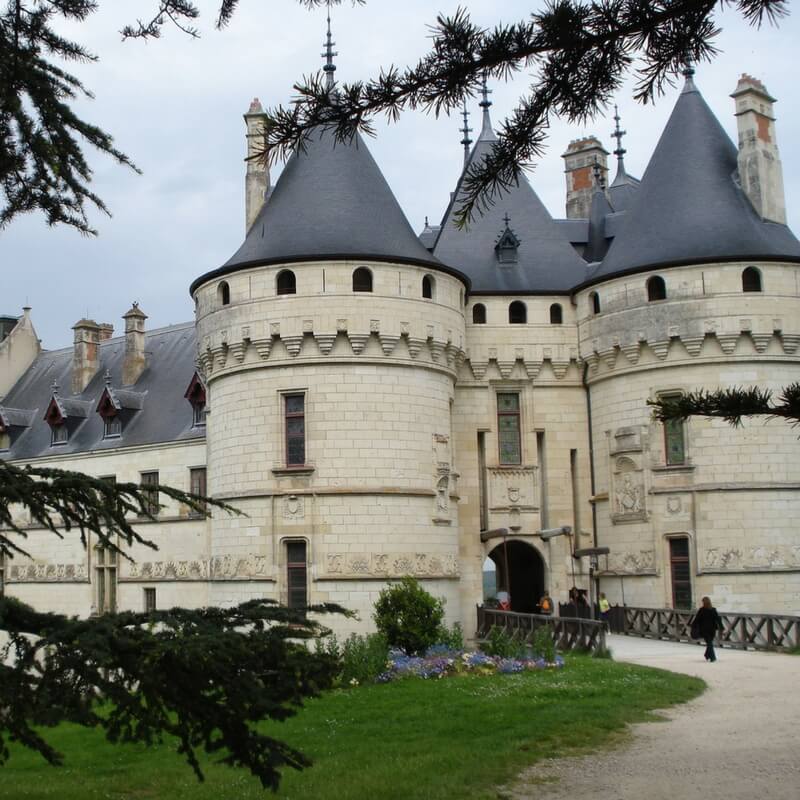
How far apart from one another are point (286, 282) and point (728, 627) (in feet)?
38.9

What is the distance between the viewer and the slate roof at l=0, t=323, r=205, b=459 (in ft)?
108

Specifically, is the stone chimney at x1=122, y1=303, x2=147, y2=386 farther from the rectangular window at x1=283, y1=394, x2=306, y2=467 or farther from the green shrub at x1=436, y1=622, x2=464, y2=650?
the green shrub at x1=436, y1=622, x2=464, y2=650

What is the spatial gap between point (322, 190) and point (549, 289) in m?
6.23

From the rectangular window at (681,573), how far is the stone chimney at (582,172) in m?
13.4

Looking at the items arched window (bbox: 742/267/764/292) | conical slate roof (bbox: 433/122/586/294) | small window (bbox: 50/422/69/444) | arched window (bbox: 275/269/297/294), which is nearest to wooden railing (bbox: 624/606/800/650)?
arched window (bbox: 742/267/764/292)

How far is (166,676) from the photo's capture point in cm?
675

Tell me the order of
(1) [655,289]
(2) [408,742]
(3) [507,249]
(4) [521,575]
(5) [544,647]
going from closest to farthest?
(2) [408,742] < (5) [544,647] < (1) [655,289] < (3) [507,249] < (4) [521,575]

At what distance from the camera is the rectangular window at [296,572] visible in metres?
24.0

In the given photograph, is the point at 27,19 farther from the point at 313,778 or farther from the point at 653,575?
the point at 653,575

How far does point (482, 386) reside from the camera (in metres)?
27.8

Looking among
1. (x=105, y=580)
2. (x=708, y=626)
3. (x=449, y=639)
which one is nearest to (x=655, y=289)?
(x=708, y=626)

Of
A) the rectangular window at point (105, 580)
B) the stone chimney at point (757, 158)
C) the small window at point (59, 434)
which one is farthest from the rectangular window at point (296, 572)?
the small window at point (59, 434)

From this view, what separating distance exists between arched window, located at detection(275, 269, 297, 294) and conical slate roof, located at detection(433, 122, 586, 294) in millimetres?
4974

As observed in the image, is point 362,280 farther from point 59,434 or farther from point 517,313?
point 59,434
